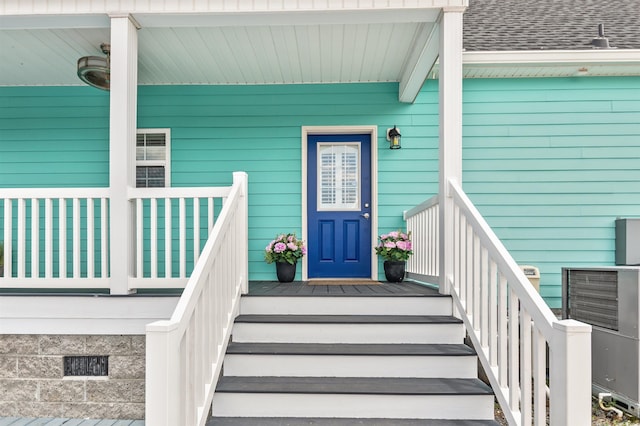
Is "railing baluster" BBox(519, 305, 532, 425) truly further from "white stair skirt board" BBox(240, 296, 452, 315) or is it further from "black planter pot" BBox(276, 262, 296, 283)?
"black planter pot" BBox(276, 262, 296, 283)

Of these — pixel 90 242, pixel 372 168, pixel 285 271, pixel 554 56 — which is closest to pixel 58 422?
pixel 90 242

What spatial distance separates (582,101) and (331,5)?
3.30m

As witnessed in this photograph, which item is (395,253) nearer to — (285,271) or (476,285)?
(285,271)

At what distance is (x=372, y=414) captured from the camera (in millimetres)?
2447

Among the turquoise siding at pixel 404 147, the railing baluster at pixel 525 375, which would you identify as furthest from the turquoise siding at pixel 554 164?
the railing baluster at pixel 525 375

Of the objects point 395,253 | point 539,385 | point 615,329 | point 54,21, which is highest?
point 54,21

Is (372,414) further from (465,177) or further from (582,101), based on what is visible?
(582,101)

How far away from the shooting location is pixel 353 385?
2553mm

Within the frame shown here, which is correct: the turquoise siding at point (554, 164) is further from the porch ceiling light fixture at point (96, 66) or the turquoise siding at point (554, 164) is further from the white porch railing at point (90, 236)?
the porch ceiling light fixture at point (96, 66)

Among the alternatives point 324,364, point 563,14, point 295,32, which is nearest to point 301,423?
point 324,364

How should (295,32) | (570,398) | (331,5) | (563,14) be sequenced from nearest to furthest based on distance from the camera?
(570,398) → (331,5) → (295,32) → (563,14)

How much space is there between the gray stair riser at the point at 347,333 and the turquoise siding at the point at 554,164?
7.74 feet

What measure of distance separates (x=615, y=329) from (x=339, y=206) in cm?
283

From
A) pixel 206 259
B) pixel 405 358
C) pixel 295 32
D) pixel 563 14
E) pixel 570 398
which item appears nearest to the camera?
pixel 570 398
